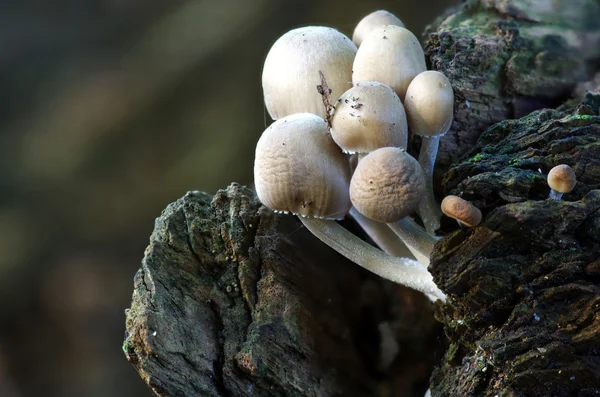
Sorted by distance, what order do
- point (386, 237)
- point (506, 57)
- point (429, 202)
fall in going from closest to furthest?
point (429, 202) < point (386, 237) < point (506, 57)

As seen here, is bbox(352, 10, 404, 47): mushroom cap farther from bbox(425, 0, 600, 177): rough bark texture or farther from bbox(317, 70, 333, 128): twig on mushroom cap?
bbox(317, 70, 333, 128): twig on mushroom cap

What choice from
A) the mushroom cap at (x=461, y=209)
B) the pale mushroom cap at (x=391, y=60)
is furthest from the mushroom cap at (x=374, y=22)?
the mushroom cap at (x=461, y=209)

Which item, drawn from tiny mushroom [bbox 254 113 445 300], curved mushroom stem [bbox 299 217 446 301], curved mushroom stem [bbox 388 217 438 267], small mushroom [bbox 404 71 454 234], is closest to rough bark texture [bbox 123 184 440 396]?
curved mushroom stem [bbox 299 217 446 301]

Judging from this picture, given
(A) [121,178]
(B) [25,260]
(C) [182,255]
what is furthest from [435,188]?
(B) [25,260]

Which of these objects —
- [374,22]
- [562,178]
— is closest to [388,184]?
[562,178]

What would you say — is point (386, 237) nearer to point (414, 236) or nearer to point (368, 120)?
point (414, 236)

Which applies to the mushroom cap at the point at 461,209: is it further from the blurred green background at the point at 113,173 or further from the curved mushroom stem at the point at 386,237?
the blurred green background at the point at 113,173
